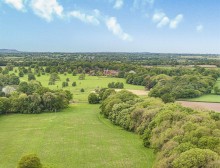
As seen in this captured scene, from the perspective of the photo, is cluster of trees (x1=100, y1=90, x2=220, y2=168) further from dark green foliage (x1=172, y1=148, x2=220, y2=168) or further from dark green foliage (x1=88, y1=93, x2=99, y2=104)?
dark green foliage (x1=88, y1=93, x2=99, y2=104)

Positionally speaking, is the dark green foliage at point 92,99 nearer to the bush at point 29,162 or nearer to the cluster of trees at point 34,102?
the cluster of trees at point 34,102

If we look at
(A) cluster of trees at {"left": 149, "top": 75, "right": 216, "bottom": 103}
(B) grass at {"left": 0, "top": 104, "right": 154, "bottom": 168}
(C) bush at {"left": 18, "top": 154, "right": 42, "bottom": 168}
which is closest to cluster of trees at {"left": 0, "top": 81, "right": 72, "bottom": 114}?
(B) grass at {"left": 0, "top": 104, "right": 154, "bottom": 168}

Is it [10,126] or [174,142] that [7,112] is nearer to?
[10,126]

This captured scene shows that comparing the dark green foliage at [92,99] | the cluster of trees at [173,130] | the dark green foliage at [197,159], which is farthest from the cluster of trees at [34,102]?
the dark green foliage at [197,159]

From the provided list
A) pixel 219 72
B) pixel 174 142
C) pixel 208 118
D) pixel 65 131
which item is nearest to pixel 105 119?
pixel 65 131

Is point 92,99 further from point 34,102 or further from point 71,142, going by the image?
point 71,142
